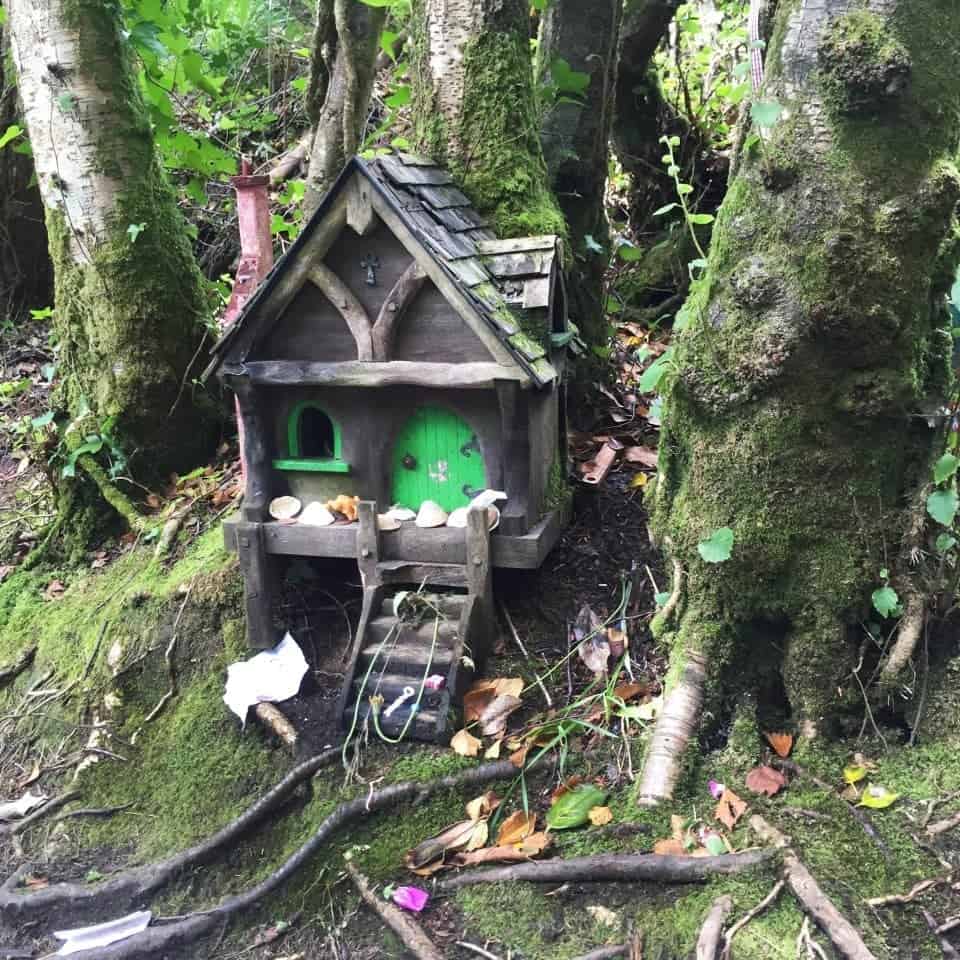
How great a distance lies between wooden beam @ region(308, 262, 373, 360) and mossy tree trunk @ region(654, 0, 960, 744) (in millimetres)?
1280

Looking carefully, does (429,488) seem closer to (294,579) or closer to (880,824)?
(294,579)

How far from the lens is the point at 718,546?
3098mm

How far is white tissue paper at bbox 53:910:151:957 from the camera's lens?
3311 mm

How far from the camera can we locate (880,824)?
2887 millimetres

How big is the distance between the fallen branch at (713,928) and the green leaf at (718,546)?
3.42 ft

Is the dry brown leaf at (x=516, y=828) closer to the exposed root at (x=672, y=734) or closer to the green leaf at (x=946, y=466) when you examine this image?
the exposed root at (x=672, y=734)

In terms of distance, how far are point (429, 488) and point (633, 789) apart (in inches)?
61.7

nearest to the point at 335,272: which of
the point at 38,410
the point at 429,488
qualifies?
the point at 429,488

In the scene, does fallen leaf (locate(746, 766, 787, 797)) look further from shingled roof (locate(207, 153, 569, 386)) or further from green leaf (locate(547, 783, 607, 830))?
shingled roof (locate(207, 153, 569, 386))

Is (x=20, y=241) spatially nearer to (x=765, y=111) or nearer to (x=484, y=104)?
(x=484, y=104)

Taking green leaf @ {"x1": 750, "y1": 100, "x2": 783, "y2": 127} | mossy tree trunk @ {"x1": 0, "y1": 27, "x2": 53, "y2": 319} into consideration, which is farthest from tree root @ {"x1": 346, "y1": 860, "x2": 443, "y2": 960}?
mossy tree trunk @ {"x1": 0, "y1": 27, "x2": 53, "y2": 319}

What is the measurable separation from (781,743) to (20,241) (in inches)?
326

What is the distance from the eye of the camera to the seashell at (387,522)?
400 cm

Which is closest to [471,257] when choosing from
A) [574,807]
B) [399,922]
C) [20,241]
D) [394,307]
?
[394,307]
